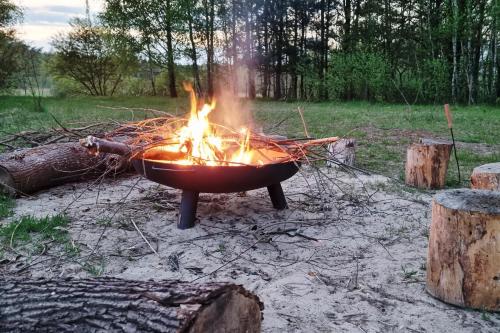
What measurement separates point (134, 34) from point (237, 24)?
18.9 ft

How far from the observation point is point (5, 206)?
405 cm

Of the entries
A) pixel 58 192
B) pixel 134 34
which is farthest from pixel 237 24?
pixel 58 192

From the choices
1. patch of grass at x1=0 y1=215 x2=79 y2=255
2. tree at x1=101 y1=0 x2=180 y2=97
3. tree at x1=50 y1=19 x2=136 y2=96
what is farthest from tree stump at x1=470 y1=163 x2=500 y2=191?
tree at x1=50 y1=19 x2=136 y2=96

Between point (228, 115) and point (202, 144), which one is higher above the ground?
point (228, 115)

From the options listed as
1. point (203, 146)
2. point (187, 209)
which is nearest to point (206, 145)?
point (203, 146)

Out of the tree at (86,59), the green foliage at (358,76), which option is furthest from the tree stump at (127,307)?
the tree at (86,59)

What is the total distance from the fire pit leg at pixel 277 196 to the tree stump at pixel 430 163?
1.88m

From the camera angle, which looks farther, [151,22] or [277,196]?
[151,22]

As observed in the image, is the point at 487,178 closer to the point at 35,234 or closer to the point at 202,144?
the point at 202,144

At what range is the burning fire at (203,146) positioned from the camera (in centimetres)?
346

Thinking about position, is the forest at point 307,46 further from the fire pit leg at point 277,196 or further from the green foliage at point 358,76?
the fire pit leg at point 277,196

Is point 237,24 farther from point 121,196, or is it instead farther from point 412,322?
point 412,322

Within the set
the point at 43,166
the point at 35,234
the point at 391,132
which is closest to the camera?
the point at 35,234

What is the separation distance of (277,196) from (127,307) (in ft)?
8.34
